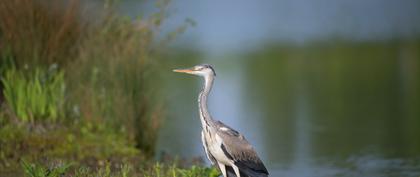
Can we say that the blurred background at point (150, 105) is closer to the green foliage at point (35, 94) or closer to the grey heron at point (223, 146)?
the green foliage at point (35, 94)

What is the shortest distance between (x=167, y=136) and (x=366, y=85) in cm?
636

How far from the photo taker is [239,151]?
24.8 feet

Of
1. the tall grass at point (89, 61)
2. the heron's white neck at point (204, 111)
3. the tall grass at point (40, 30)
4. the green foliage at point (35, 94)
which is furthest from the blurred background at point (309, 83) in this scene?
the heron's white neck at point (204, 111)

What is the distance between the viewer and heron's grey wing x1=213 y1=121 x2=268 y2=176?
24.6ft

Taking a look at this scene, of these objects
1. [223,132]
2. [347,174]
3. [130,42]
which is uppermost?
[130,42]

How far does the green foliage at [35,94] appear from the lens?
10.2 meters

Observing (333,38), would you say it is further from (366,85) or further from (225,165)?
(225,165)

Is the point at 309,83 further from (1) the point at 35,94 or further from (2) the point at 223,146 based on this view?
(2) the point at 223,146

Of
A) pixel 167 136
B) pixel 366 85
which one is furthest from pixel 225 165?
pixel 366 85

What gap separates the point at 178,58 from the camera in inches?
845

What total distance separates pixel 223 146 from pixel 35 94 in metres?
3.56

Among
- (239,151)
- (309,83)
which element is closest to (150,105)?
(239,151)

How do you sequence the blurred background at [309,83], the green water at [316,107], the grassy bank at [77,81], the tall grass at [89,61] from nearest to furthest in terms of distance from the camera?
the grassy bank at [77,81] < the tall grass at [89,61] < the green water at [316,107] < the blurred background at [309,83]

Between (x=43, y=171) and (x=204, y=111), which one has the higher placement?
(x=204, y=111)
